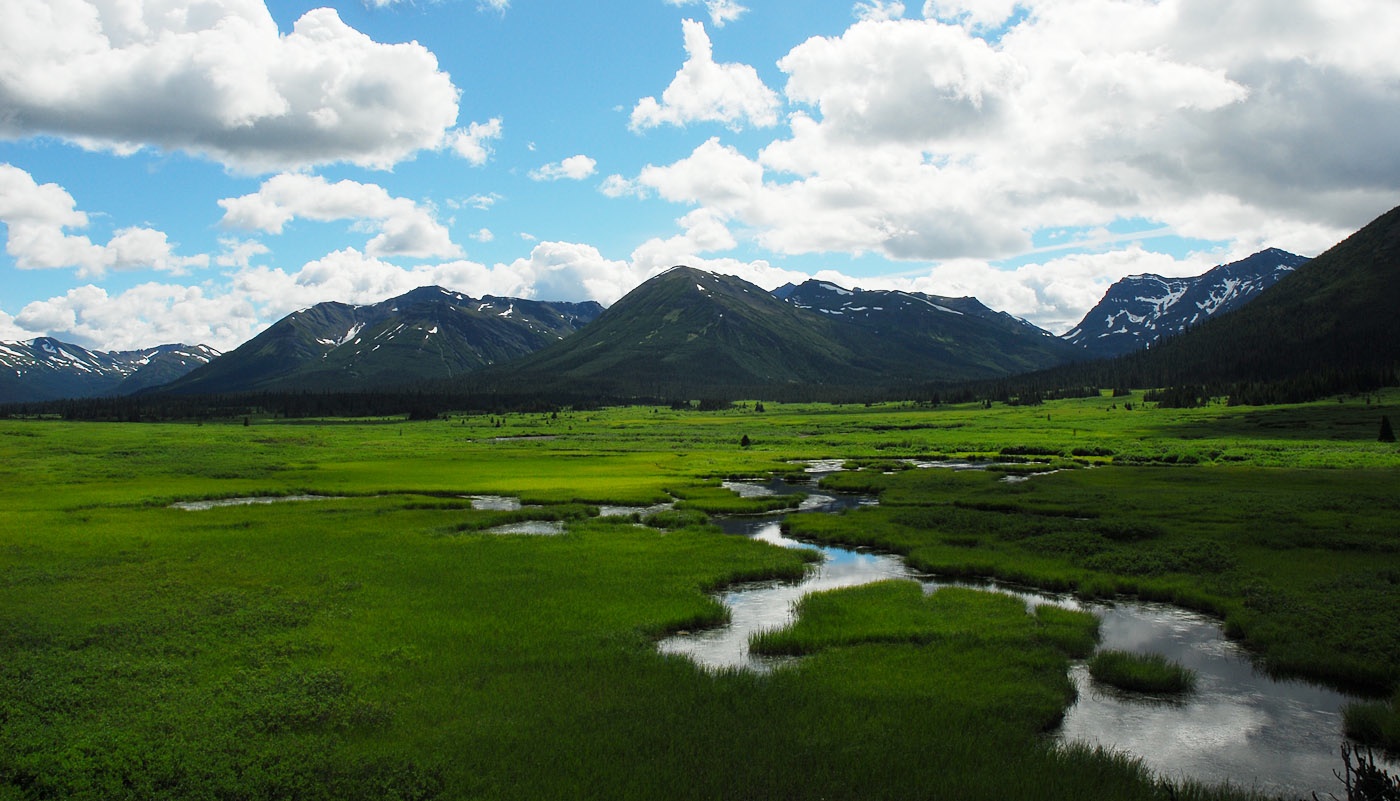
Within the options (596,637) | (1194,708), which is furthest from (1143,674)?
(596,637)

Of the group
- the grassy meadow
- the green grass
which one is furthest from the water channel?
the grassy meadow

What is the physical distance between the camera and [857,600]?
85.8 feet

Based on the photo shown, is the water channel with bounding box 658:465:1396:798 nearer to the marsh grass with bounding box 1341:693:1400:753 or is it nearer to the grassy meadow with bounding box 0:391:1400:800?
the marsh grass with bounding box 1341:693:1400:753

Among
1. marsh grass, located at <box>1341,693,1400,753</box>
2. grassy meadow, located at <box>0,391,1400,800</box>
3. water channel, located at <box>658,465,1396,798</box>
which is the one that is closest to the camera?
grassy meadow, located at <box>0,391,1400,800</box>

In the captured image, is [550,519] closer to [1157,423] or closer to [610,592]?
[610,592]

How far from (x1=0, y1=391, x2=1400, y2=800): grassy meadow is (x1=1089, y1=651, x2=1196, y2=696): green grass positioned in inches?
41.6

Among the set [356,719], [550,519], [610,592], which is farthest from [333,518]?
[356,719]

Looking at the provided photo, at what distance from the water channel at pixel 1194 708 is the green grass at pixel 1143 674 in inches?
13.4

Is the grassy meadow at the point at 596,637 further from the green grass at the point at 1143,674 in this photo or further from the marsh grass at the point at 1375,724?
the green grass at the point at 1143,674

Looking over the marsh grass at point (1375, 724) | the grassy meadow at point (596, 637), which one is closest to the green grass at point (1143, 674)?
the grassy meadow at point (596, 637)

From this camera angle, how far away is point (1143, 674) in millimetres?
18688

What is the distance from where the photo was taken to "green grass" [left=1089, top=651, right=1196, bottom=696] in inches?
731

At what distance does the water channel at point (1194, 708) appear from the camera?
1479 cm

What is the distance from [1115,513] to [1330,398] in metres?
149
